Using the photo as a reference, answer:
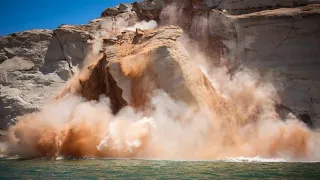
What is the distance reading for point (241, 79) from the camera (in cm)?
2798

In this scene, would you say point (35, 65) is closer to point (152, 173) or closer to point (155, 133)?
point (155, 133)

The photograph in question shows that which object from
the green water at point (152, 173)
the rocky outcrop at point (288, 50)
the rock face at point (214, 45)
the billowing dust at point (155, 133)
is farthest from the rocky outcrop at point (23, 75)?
the rocky outcrop at point (288, 50)

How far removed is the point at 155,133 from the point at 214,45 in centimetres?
1183

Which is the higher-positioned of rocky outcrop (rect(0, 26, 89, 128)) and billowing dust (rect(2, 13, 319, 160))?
rocky outcrop (rect(0, 26, 89, 128))

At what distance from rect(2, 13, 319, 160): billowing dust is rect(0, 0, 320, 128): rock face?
14.3ft

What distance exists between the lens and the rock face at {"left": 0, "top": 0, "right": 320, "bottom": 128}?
1101 inches

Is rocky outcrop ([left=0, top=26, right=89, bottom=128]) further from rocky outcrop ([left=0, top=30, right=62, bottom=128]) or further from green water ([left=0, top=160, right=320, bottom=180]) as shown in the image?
green water ([left=0, top=160, right=320, bottom=180])

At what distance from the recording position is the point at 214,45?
2977 centimetres

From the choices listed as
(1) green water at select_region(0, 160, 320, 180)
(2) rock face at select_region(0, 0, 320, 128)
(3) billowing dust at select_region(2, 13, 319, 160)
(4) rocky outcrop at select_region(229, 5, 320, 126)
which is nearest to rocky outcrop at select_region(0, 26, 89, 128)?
(2) rock face at select_region(0, 0, 320, 128)

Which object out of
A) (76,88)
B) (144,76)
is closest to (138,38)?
(144,76)

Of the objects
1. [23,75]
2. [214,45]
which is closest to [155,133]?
[214,45]

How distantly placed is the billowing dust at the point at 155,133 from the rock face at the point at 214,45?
4.36 m

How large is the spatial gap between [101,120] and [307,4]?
19.0m

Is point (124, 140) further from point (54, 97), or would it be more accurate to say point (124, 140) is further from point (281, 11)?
point (281, 11)
